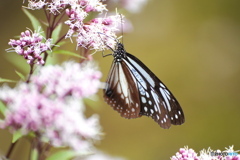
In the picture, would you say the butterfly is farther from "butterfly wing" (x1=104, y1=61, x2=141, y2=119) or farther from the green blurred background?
the green blurred background

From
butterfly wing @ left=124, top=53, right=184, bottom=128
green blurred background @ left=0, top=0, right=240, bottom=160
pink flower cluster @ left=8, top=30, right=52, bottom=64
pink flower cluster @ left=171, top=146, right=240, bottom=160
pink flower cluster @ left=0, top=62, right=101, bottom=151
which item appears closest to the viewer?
pink flower cluster @ left=0, top=62, right=101, bottom=151

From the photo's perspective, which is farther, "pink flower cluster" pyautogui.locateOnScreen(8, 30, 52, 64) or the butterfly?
the butterfly

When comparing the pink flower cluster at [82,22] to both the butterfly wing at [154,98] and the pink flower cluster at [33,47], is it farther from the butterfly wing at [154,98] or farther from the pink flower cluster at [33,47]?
the butterfly wing at [154,98]

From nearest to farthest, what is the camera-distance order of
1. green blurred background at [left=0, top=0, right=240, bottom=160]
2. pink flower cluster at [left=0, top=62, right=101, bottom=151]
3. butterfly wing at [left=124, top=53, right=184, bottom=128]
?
pink flower cluster at [left=0, top=62, right=101, bottom=151] < butterfly wing at [left=124, top=53, right=184, bottom=128] < green blurred background at [left=0, top=0, right=240, bottom=160]

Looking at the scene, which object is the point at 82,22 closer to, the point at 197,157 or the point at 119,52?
the point at 119,52

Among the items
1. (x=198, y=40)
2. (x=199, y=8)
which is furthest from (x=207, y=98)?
(x=199, y=8)

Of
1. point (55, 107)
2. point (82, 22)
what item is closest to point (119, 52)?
point (82, 22)

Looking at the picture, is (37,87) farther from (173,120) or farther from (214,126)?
(214,126)

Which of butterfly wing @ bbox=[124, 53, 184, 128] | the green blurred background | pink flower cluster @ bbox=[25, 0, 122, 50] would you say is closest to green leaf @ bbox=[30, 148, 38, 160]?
pink flower cluster @ bbox=[25, 0, 122, 50]
